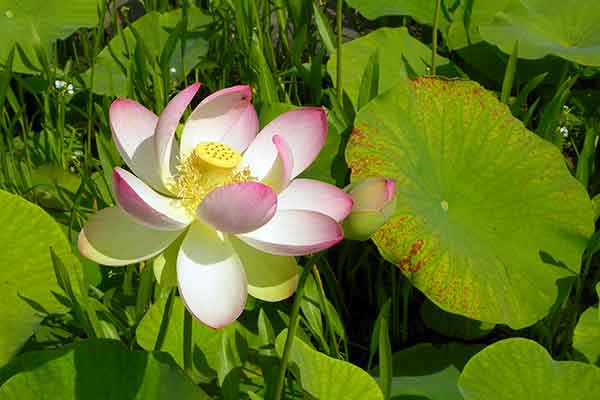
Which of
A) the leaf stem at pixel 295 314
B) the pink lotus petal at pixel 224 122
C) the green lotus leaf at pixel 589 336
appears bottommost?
the green lotus leaf at pixel 589 336

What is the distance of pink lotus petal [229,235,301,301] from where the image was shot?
2.44 feet

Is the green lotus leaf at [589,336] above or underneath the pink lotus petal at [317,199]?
underneath

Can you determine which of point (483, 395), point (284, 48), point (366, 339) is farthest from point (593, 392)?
point (284, 48)

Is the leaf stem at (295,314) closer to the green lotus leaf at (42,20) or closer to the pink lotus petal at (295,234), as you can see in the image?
the pink lotus petal at (295,234)

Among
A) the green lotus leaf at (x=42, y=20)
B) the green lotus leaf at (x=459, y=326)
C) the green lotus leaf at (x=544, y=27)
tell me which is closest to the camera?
the green lotus leaf at (x=459, y=326)

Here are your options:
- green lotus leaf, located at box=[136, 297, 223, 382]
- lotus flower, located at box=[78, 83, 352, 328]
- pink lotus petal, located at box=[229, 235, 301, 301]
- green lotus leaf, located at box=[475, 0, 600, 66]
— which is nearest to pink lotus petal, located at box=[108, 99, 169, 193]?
lotus flower, located at box=[78, 83, 352, 328]

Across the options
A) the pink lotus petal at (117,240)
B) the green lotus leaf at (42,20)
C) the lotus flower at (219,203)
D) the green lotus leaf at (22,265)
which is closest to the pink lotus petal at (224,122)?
the lotus flower at (219,203)

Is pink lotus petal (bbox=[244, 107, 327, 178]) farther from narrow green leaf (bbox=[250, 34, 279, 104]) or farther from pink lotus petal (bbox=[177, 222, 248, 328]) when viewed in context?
narrow green leaf (bbox=[250, 34, 279, 104])

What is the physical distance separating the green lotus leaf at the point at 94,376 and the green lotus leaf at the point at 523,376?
28 centimetres

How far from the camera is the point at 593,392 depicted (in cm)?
86

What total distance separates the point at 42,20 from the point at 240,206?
1.11 metres

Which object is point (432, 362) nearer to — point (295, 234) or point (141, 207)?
point (295, 234)

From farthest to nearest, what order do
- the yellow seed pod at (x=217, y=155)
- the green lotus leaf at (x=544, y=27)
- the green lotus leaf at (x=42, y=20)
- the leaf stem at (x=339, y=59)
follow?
the green lotus leaf at (x=42, y=20) < the green lotus leaf at (x=544, y=27) < the leaf stem at (x=339, y=59) < the yellow seed pod at (x=217, y=155)

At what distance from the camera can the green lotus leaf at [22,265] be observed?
0.90 meters
